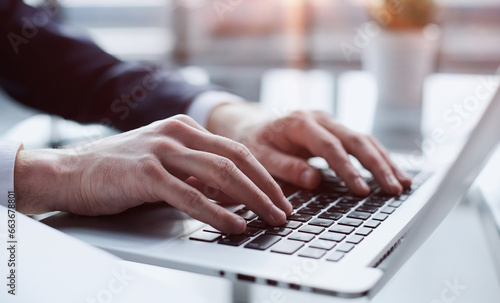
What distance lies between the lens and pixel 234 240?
58 cm

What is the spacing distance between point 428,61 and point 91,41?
2.93ft

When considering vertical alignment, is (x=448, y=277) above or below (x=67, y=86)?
below

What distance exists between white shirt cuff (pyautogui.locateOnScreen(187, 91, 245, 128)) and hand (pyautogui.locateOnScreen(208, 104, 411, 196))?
13 cm

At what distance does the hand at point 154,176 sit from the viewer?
62 cm

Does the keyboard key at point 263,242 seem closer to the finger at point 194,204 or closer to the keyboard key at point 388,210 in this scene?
the finger at point 194,204

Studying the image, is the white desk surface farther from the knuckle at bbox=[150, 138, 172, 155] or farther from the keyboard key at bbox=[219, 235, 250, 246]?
the knuckle at bbox=[150, 138, 172, 155]

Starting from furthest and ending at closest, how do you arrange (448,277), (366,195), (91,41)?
(91,41), (366,195), (448,277)

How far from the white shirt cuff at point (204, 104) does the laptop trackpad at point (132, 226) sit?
1.41 feet

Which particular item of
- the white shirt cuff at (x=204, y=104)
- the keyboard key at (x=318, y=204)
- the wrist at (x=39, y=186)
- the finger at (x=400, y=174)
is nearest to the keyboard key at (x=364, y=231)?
the keyboard key at (x=318, y=204)

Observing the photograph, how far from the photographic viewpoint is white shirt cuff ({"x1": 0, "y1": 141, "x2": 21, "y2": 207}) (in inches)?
25.8

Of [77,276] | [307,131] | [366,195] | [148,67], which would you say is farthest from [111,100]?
[77,276]

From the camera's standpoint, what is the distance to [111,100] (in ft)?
3.87

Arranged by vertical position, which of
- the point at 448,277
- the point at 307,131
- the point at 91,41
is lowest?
the point at 448,277

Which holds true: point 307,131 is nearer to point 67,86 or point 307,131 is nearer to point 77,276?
point 77,276
